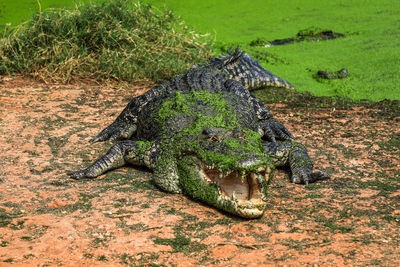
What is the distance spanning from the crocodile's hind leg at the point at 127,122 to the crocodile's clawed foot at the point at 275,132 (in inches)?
49.4

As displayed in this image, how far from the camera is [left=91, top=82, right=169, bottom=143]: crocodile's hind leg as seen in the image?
4695 millimetres

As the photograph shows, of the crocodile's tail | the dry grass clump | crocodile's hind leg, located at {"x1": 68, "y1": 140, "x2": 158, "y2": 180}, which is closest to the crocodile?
crocodile's hind leg, located at {"x1": 68, "y1": 140, "x2": 158, "y2": 180}

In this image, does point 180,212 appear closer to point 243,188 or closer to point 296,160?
point 243,188

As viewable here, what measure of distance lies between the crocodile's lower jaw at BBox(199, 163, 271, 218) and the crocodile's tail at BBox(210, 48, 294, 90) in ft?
10.1

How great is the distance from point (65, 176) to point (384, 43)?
6726 mm

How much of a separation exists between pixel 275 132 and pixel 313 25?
17.6 feet

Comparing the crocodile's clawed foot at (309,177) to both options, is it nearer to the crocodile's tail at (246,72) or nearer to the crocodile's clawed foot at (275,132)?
the crocodile's clawed foot at (275,132)

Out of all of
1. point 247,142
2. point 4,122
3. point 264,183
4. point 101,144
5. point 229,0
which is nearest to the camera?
point 264,183

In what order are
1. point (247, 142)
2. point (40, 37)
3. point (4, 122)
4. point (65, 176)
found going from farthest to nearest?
point (40, 37) → point (4, 122) → point (65, 176) → point (247, 142)

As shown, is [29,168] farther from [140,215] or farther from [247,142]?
[247,142]

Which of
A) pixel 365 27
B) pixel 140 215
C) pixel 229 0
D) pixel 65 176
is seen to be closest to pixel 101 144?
pixel 65 176

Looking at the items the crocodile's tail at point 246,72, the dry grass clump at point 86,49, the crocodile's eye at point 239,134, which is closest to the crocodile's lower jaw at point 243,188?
the crocodile's eye at point 239,134

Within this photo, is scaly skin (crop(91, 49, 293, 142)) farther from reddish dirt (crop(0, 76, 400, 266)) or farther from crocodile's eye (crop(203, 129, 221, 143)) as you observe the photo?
crocodile's eye (crop(203, 129, 221, 143))

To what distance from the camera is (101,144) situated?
180 inches
